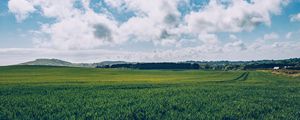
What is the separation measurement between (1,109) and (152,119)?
10617 millimetres

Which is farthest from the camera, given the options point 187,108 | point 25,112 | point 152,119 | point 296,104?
point 296,104

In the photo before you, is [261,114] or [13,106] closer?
[261,114]

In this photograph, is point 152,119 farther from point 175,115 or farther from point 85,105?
point 85,105

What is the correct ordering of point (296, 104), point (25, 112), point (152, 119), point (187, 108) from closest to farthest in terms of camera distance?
point (152, 119), point (25, 112), point (187, 108), point (296, 104)

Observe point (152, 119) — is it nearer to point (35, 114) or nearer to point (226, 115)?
point (226, 115)

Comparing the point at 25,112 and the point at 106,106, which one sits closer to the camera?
the point at 25,112

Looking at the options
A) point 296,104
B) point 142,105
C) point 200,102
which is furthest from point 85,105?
point 296,104

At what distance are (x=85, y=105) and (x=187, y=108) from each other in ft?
24.9

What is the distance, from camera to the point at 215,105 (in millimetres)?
26234

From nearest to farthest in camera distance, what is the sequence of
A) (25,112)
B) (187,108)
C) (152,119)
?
(152,119)
(25,112)
(187,108)

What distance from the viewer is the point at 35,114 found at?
71.7 feet

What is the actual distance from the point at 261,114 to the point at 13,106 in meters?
17.3

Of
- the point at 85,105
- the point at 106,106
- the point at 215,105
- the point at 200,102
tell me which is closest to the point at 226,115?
the point at 215,105

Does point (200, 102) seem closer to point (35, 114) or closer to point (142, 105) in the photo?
point (142, 105)
